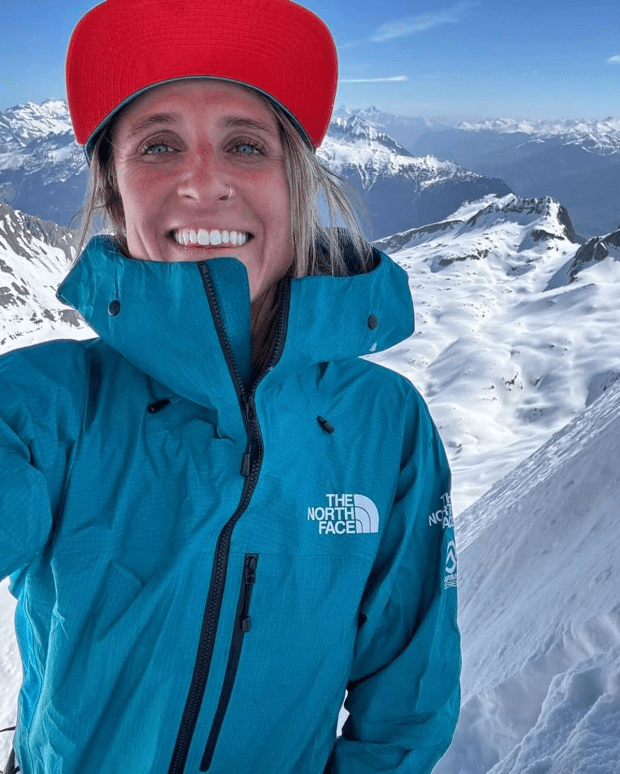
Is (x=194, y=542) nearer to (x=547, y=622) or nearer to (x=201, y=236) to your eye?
(x=201, y=236)

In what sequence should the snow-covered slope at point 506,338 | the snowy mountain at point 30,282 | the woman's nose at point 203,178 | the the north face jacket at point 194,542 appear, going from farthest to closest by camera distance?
1. the snowy mountain at point 30,282
2. the snow-covered slope at point 506,338
3. the woman's nose at point 203,178
4. the the north face jacket at point 194,542

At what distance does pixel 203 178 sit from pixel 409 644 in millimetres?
1568

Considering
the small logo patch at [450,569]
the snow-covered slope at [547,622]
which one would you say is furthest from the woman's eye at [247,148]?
the snow-covered slope at [547,622]

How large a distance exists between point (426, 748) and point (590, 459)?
17.9 ft

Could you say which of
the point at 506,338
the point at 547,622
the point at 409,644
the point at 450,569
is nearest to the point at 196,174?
the point at 450,569

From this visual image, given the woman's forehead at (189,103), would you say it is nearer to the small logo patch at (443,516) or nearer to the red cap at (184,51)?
the red cap at (184,51)

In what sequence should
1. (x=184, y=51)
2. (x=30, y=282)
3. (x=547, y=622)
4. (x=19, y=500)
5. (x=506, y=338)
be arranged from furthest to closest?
1. (x=30, y=282)
2. (x=506, y=338)
3. (x=547, y=622)
4. (x=184, y=51)
5. (x=19, y=500)

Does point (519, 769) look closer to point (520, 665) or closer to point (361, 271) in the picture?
point (520, 665)

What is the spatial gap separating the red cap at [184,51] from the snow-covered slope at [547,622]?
2.43m

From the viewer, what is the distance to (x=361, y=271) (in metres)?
2.20

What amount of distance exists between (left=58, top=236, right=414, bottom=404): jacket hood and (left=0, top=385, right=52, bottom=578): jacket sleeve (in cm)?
34

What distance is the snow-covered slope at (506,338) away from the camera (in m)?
57.1

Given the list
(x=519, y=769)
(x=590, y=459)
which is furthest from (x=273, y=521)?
(x=590, y=459)

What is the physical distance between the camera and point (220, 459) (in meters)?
1.77
